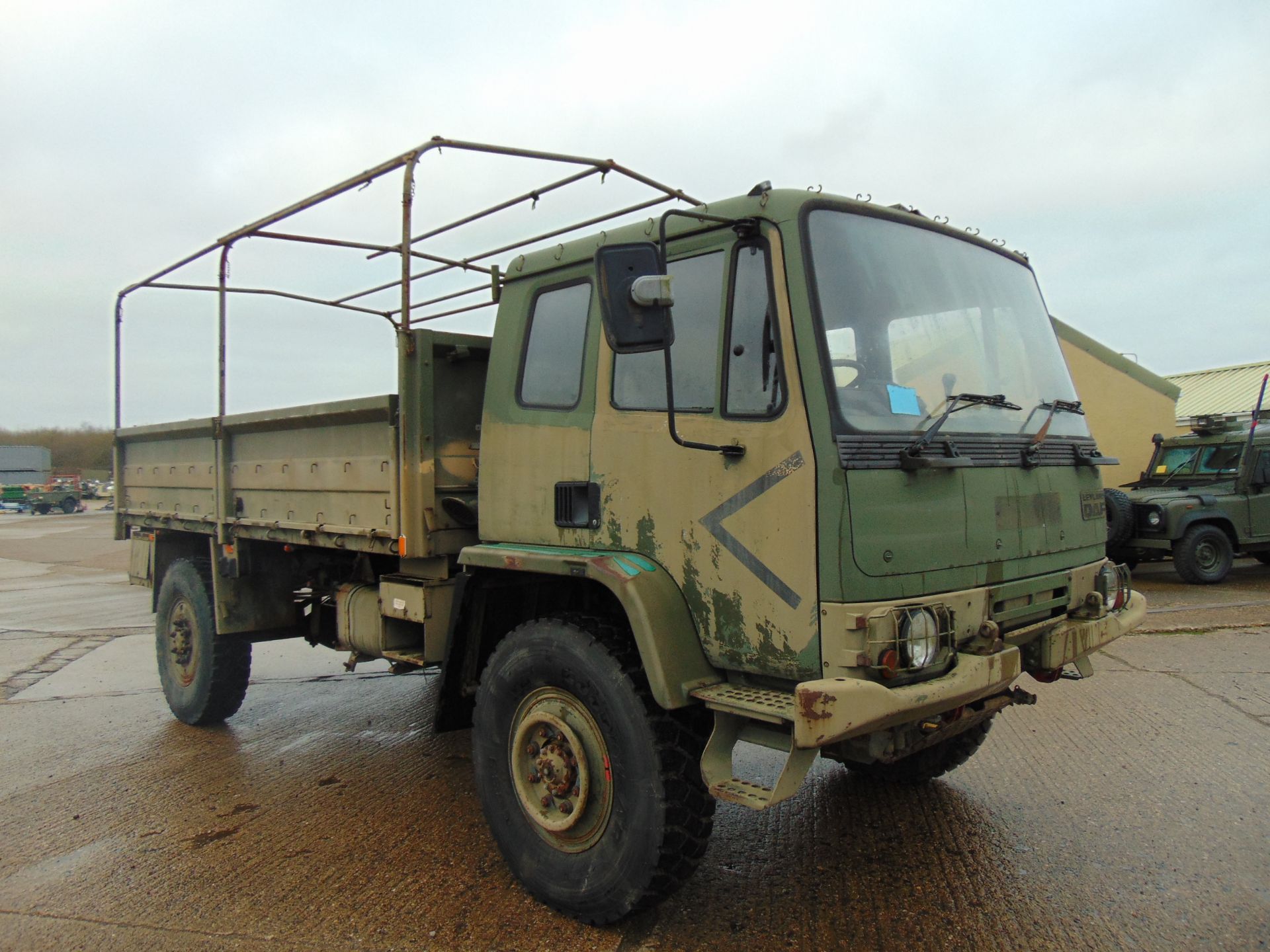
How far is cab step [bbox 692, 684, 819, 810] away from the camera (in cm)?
276

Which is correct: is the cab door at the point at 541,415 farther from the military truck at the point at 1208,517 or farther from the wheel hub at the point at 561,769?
the military truck at the point at 1208,517

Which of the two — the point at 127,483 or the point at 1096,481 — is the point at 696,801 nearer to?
the point at 1096,481

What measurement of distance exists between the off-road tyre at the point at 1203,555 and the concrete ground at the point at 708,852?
5356 millimetres

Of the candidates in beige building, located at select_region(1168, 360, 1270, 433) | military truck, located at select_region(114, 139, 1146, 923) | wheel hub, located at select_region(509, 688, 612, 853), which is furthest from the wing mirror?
beige building, located at select_region(1168, 360, 1270, 433)

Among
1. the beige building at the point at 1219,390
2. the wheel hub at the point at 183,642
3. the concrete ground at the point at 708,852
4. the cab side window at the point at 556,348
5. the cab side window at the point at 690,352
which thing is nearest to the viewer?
the cab side window at the point at 690,352

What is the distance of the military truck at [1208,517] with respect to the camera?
450 inches

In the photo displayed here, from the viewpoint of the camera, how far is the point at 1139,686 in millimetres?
6406

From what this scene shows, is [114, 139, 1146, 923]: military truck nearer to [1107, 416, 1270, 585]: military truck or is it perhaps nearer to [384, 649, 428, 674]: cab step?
[384, 649, 428, 674]: cab step

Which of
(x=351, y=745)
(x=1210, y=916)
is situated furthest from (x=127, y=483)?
(x=1210, y=916)

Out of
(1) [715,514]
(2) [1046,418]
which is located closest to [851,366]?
(1) [715,514]

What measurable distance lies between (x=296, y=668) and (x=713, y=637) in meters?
6.07

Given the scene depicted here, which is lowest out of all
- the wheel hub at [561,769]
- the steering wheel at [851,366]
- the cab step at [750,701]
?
the wheel hub at [561,769]

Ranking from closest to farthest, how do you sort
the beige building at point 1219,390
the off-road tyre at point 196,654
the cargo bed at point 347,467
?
the cargo bed at point 347,467 → the off-road tyre at point 196,654 → the beige building at point 1219,390

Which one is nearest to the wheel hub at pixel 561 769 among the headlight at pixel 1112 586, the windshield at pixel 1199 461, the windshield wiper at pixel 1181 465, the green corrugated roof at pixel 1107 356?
the headlight at pixel 1112 586
